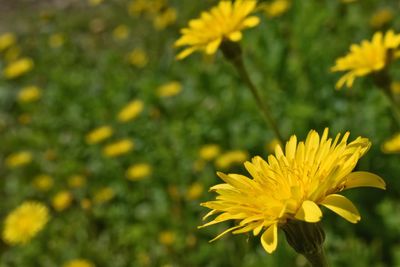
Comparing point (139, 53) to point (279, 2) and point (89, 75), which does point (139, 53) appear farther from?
point (279, 2)

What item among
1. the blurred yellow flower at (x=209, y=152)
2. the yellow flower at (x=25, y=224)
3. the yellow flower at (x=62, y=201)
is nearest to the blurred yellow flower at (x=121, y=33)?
the yellow flower at (x=62, y=201)

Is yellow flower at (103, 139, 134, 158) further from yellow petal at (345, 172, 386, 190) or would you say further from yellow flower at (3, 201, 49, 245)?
yellow petal at (345, 172, 386, 190)

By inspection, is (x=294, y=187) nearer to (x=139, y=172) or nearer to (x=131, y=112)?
(x=139, y=172)

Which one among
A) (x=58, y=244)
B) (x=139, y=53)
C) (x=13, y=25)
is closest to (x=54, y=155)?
(x=58, y=244)

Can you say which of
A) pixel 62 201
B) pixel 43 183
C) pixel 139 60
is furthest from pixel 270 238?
pixel 139 60

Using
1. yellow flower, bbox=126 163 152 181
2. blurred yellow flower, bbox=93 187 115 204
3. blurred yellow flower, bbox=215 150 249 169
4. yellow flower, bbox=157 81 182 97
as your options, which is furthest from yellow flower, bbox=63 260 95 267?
yellow flower, bbox=157 81 182 97

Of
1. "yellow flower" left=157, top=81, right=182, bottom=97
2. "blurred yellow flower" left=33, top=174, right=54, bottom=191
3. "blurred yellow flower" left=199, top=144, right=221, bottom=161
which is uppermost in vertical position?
"yellow flower" left=157, top=81, right=182, bottom=97

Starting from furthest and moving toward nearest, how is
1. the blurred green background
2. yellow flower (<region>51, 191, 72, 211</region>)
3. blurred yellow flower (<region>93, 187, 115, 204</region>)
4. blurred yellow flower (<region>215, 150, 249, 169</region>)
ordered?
1. yellow flower (<region>51, 191, 72, 211</region>)
2. blurred yellow flower (<region>93, 187, 115, 204</region>)
3. blurred yellow flower (<region>215, 150, 249, 169</region>)
4. the blurred green background
